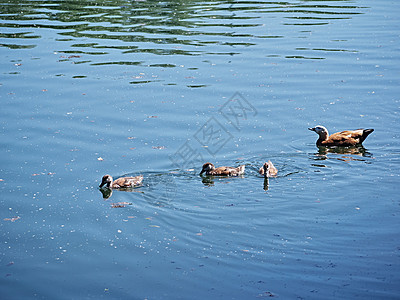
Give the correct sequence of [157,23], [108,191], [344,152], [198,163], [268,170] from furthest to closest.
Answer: [157,23], [344,152], [198,163], [268,170], [108,191]

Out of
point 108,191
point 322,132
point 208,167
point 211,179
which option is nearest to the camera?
point 108,191

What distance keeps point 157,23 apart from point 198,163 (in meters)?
15.5

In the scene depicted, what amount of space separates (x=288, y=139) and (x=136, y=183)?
411 centimetres

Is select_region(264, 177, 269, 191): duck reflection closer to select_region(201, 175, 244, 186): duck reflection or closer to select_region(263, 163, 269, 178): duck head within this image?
select_region(263, 163, 269, 178): duck head

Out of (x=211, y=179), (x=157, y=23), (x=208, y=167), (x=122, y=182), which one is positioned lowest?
(x=122, y=182)

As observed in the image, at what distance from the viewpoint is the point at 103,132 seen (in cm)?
1534

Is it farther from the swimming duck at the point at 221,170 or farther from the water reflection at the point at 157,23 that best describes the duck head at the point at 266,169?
the water reflection at the point at 157,23

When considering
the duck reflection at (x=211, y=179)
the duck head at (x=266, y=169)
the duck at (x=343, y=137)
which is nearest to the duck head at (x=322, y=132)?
the duck at (x=343, y=137)

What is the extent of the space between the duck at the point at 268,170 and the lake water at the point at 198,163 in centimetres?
15

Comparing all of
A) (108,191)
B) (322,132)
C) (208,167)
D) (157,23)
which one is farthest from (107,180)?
(157,23)

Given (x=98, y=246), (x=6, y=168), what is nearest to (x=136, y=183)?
(x=98, y=246)

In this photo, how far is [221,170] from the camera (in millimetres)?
12500

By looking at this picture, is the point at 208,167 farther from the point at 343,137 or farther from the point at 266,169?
the point at 343,137

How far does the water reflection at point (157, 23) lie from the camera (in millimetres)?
23891
